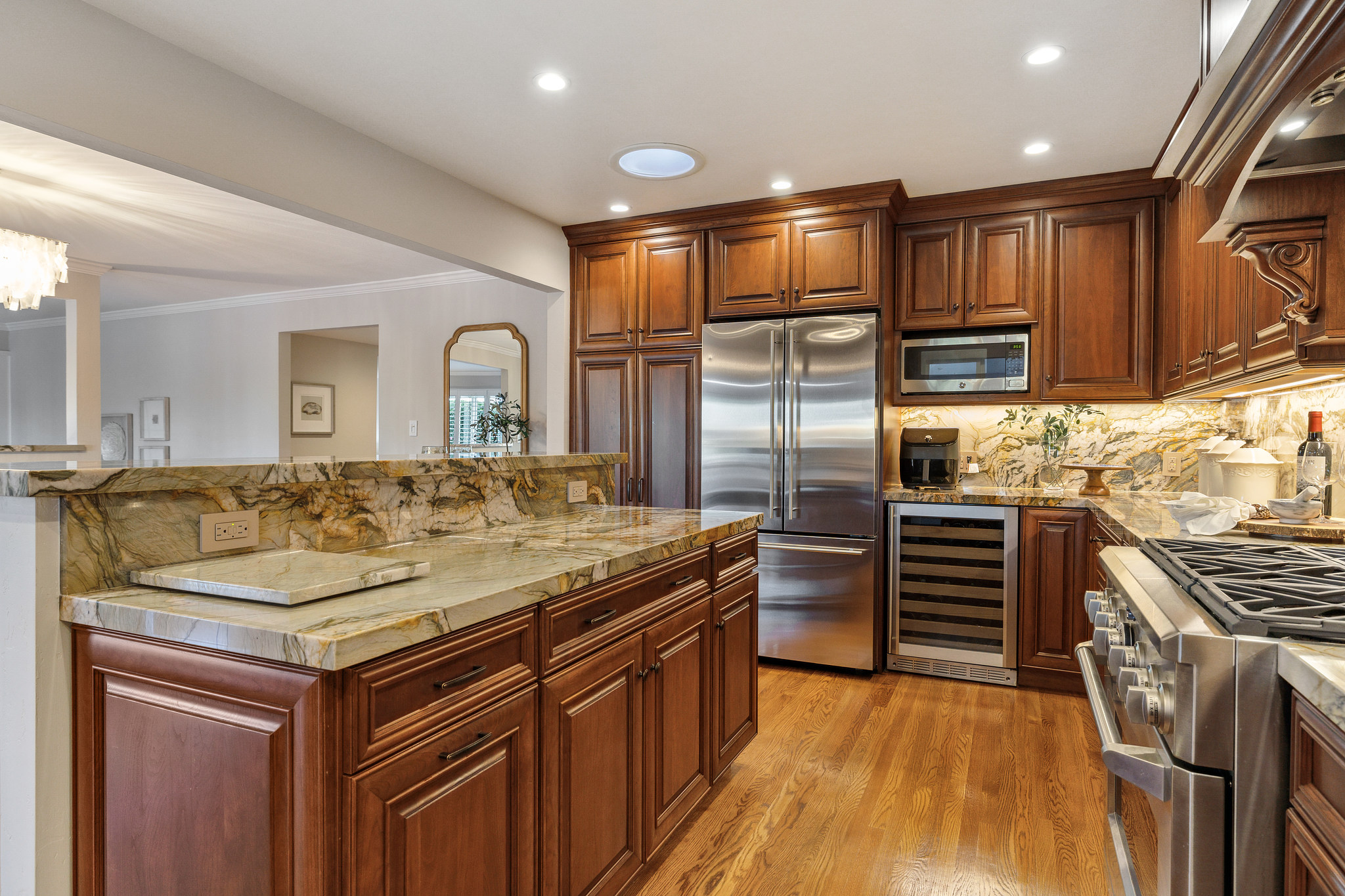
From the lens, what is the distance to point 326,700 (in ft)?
3.19

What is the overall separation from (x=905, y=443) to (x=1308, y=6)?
3.03 m

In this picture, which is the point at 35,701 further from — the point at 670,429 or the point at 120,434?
the point at 120,434

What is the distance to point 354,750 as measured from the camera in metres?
1.00

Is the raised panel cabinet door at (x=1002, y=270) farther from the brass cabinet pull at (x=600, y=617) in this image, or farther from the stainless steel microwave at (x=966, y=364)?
the brass cabinet pull at (x=600, y=617)

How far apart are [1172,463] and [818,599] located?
1.98m

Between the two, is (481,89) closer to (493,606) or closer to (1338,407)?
(493,606)

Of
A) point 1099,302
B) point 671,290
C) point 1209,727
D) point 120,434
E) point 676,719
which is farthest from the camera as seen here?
point 120,434

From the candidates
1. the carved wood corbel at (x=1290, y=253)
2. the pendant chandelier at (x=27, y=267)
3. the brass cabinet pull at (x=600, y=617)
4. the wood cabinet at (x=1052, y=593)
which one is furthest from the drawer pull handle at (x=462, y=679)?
the pendant chandelier at (x=27, y=267)

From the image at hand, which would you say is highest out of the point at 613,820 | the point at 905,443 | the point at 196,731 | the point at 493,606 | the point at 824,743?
the point at 905,443

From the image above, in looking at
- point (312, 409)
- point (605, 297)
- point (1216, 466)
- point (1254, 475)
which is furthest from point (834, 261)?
point (312, 409)

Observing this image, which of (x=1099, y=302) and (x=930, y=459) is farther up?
(x=1099, y=302)

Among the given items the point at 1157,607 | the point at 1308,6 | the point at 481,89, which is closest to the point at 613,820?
the point at 1157,607

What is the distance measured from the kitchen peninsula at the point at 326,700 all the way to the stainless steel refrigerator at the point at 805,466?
2.01m

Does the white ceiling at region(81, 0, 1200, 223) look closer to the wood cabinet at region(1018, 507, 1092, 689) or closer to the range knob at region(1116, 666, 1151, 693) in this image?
the wood cabinet at region(1018, 507, 1092, 689)
